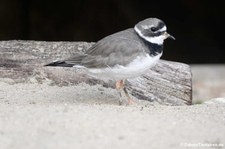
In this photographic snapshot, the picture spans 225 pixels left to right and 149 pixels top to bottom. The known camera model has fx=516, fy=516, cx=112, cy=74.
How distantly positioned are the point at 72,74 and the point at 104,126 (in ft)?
5.95

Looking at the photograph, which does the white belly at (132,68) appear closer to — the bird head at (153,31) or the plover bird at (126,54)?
the plover bird at (126,54)

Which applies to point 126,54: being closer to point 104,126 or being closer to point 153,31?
point 153,31

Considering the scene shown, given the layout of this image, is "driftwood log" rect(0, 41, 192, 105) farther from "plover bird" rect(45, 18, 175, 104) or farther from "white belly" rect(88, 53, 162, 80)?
"white belly" rect(88, 53, 162, 80)

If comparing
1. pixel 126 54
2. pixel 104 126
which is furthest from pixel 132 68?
pixel 104 126

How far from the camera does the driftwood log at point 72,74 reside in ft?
18.6

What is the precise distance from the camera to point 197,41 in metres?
Result: 10.7

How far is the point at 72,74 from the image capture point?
5.71 m

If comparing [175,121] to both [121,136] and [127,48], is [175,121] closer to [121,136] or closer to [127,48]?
[121,136]

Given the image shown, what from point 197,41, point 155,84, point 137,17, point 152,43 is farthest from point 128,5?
point 152,43

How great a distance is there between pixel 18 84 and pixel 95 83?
2.73 ft

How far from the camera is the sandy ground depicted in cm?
371

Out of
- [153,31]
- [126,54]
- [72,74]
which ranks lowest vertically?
[72,74]

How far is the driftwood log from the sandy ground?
1.97 feet

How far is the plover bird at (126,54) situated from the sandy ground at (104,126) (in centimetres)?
36
